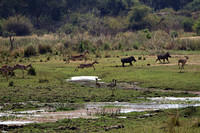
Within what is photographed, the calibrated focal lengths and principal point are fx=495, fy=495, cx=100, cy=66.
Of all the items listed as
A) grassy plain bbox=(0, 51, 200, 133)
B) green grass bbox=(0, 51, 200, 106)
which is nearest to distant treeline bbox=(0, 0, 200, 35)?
grassy plain bbox=(0, 51, 200, 133)

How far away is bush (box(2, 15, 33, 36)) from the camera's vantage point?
2938 inches

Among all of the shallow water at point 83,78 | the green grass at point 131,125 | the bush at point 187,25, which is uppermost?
the bush at point 187,25

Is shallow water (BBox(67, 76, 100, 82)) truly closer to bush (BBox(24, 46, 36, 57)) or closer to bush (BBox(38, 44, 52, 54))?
bush (BBox(24, 46, 36, 57))

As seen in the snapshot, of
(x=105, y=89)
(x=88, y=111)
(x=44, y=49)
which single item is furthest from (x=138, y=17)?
(x=88, y=111)

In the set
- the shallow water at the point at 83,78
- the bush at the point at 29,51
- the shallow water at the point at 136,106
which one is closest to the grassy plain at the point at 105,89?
the shallow water at the point at 83,78

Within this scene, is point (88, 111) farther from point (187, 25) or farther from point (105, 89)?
point (187, 25)

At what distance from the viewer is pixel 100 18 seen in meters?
86.8

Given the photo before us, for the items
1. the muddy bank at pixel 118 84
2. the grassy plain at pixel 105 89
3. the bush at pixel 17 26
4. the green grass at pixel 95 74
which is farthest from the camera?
the bush at pixel 17 26

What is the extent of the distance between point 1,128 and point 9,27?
60.8m

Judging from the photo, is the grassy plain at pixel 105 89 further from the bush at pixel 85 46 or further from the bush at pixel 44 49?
the bush at pixel 85 46

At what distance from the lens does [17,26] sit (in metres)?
75.6

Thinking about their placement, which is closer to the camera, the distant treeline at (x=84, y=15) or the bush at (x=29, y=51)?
the bush at (x=29, y=51)

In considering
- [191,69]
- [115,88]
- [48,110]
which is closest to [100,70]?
[191,69]

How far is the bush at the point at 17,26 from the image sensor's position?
245ft
